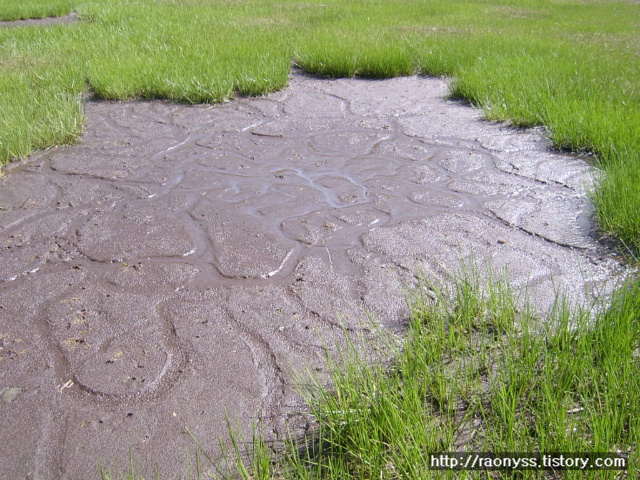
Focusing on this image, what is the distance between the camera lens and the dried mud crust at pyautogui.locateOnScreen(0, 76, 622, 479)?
232 cm

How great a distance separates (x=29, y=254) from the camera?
11.5ft

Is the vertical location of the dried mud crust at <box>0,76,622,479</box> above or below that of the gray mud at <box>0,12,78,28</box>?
below

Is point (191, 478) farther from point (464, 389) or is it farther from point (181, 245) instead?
point (181, 245)

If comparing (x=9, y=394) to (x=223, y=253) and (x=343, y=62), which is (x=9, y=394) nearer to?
(x=223, y=253)

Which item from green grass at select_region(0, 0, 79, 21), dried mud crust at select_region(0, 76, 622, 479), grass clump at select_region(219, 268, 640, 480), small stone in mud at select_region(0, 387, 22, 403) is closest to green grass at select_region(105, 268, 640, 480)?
grass clump at select_region(219, 268, 640, 480)

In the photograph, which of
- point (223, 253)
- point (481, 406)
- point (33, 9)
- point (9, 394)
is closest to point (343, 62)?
point (223, 253)

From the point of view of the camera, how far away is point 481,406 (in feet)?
6.03

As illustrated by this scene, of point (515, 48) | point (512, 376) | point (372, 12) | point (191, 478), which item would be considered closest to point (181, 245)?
point (191, 478)

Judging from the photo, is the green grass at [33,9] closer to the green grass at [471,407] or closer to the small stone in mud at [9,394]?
the small stone in mud at [9,394]

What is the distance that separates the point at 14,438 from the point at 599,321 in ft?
7.26

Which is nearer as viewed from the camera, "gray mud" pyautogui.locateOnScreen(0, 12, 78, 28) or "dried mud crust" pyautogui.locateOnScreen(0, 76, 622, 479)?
"dried mud crust" pyautogui.locateOnScreen(0, 76, 622, 479)

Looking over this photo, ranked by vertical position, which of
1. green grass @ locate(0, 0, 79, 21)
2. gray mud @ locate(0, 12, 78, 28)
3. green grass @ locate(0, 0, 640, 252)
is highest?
green grass @ locate(0, 0, 79, 21)

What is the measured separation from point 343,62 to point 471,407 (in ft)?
21.4

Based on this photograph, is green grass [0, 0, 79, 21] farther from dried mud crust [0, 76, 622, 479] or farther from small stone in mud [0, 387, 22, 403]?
small stone in mud [0, 387, 22, 403]
